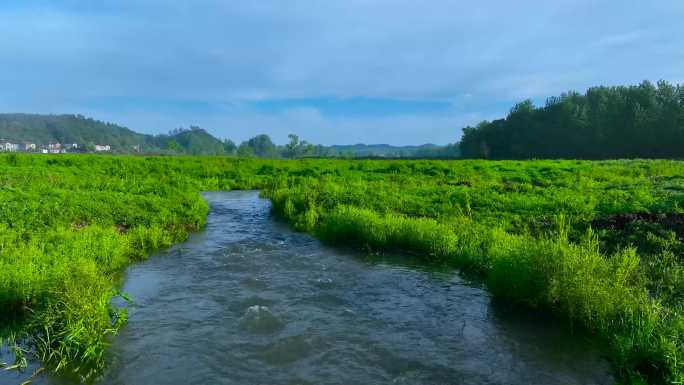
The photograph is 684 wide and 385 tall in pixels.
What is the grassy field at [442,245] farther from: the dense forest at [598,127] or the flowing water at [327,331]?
the dense forest at [598,127]

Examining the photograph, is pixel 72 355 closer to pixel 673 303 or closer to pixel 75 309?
pixel 75 309

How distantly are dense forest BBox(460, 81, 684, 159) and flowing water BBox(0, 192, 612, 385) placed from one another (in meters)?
80.4

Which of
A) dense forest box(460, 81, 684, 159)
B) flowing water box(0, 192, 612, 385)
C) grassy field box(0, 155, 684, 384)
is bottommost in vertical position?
flowing water box(0, 192, 612, 385)

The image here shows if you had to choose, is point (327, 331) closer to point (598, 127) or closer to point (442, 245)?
point (442, 245)

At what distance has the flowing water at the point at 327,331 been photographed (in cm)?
810

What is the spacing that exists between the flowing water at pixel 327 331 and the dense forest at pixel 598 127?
80437 mm

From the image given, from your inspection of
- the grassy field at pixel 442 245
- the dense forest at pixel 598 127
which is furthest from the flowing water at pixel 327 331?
the dense forest at pixel 598 127

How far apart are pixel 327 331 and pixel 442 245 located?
7.14 meters

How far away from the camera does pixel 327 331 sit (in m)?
9.84

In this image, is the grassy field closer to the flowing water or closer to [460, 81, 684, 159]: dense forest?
the flowing water

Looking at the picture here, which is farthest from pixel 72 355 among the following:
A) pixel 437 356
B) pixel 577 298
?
pixel 577 298

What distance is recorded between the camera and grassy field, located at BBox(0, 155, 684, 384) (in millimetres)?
8406

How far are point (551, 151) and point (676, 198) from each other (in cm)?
8754

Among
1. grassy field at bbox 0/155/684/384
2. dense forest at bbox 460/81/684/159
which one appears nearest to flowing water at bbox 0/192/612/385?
grassy field at bbox 0/155/684/384
